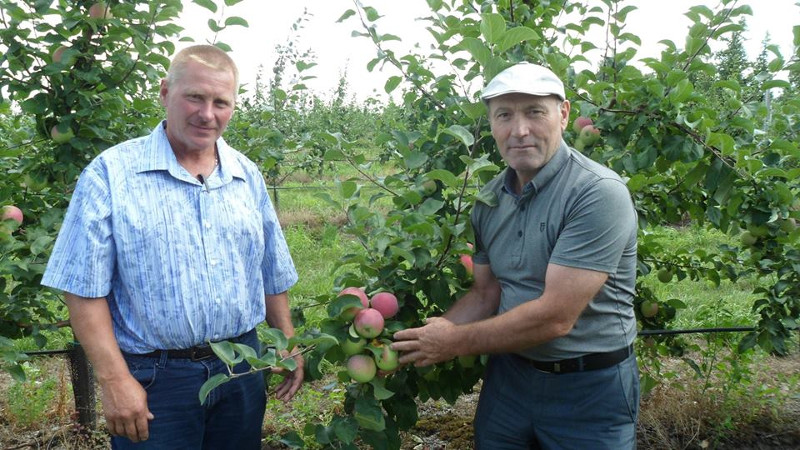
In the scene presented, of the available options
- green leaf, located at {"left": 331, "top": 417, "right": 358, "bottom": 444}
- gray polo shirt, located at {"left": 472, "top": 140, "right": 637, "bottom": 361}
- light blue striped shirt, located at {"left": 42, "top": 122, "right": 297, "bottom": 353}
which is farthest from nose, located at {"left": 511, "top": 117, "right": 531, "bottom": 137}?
green leaf, located at {"left": 331, "top": 417, "right": 358, "bottom": 444}

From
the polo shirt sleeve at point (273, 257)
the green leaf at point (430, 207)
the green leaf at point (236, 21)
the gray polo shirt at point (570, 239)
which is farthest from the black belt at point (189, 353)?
the green leaf at point (236, 21)

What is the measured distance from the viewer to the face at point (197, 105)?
5.35ft

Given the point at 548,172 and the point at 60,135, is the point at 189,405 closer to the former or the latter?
the point at 548,172

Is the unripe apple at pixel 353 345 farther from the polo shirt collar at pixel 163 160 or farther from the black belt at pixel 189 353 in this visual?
the polo shirt collar at pixel 163 160

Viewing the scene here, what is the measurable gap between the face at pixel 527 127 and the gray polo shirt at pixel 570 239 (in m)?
0.04

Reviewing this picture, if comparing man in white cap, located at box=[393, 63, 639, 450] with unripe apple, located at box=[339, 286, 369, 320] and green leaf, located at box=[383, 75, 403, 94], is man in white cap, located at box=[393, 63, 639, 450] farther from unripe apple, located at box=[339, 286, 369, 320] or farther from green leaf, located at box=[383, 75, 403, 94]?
green leaf, located at box=[383, 75, 403, 94]

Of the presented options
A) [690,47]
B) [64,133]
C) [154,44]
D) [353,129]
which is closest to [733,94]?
[690,47]

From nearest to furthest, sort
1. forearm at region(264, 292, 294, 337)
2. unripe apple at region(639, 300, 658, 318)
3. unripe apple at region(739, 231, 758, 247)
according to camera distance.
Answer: forearm at region(264, 292, 294, 337), unripe apple at region(739, 231, 758, 247), unripe apple at region(639, 300, 658, 318)

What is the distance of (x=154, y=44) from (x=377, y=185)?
1006mm

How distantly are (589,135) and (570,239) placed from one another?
717 millimetres

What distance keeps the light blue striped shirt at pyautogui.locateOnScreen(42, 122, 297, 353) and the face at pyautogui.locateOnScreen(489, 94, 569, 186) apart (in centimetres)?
68

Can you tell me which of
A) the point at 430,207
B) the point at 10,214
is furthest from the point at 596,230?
the point at 10,214

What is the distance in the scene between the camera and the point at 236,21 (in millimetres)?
2244

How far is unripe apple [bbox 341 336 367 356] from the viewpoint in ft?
5.41
